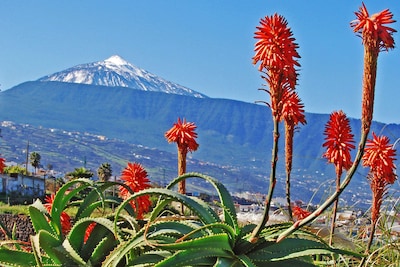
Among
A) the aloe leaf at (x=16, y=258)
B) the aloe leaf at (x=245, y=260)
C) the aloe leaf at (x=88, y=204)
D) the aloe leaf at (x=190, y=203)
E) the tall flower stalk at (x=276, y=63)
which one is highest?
the tall flower stalk at (x=276, y=63)

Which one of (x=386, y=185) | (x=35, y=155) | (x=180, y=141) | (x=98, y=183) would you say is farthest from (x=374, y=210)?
(x=35, y=155)

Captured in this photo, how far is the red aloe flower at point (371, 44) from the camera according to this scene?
2.96 m

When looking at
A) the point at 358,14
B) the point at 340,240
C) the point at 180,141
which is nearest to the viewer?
the point at 358,14

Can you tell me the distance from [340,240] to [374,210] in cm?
138

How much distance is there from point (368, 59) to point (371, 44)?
0.06m

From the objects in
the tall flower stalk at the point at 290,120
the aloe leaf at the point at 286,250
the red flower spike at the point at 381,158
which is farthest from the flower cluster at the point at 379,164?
the aloe leaf at the point at 286,250

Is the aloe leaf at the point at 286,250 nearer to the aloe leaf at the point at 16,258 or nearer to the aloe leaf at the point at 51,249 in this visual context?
the aloe leaf at the point at 51,249

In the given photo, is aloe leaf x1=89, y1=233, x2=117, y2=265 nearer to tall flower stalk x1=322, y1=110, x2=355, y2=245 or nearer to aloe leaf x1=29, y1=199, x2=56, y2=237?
aloe leaf x1=29, y1=199, x2=56, y2=237

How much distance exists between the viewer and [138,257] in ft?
12.0

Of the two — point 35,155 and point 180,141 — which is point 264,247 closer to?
point 180,141

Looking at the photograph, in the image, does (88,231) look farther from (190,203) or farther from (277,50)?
(277,50)

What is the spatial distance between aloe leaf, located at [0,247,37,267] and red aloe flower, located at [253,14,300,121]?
1.65 metres

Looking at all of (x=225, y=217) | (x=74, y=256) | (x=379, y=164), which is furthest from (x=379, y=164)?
(x=74, y=256)

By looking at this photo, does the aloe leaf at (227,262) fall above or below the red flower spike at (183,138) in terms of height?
below
